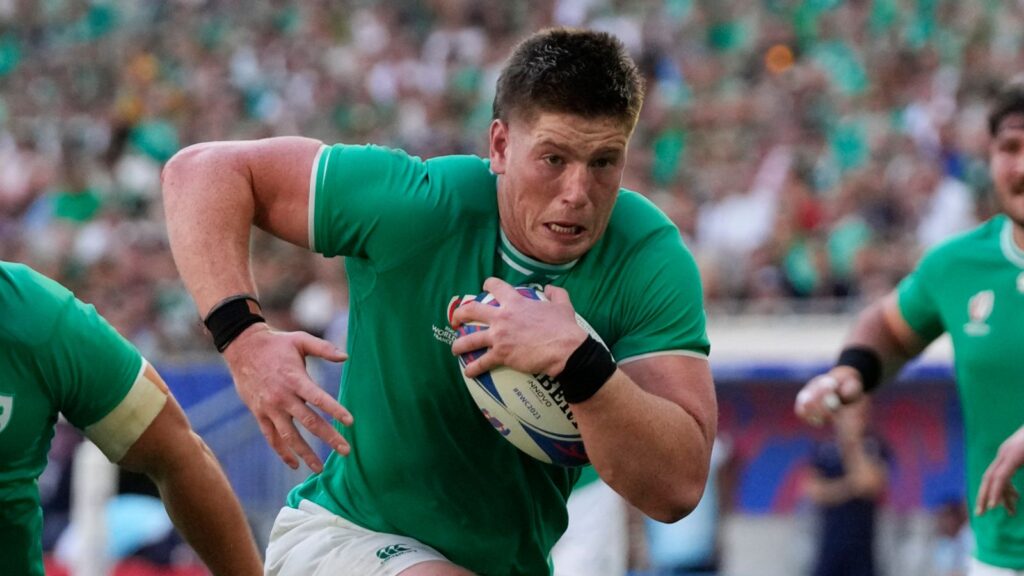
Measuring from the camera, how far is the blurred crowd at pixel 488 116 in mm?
12258

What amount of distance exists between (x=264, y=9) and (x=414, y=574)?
17.0 meters

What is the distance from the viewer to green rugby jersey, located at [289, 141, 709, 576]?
177 inches

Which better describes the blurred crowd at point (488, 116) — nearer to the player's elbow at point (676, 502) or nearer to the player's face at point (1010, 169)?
the player's face at point (1010, 169)

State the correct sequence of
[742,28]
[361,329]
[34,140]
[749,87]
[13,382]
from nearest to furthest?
1. [13,382]
2. [361,329]
3. [749,87]
4. [742,28]
5. [34,140]

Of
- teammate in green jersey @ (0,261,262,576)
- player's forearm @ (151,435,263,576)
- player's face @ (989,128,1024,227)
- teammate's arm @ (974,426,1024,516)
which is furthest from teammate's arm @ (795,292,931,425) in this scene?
teammate in green jersey @ (0,261,262,576)

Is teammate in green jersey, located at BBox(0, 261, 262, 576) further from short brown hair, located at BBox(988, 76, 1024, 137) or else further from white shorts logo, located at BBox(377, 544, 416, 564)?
short brown hair, located at BBox(988, 76, 1024, 137)

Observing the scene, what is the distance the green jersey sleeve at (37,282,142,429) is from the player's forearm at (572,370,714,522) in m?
1.32

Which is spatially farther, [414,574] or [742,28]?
[742,28]

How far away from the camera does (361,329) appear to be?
15.4ft

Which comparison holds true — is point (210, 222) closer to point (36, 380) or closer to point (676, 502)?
point (36, 380)

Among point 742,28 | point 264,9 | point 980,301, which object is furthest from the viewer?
point 264,9

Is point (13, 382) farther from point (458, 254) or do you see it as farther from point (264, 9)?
point (264, 9)

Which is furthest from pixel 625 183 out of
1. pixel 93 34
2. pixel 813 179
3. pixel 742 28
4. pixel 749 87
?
pixel 93 34

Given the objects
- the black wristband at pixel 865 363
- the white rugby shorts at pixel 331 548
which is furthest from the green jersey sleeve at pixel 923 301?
the white rugby shorts at pixel 331 548
